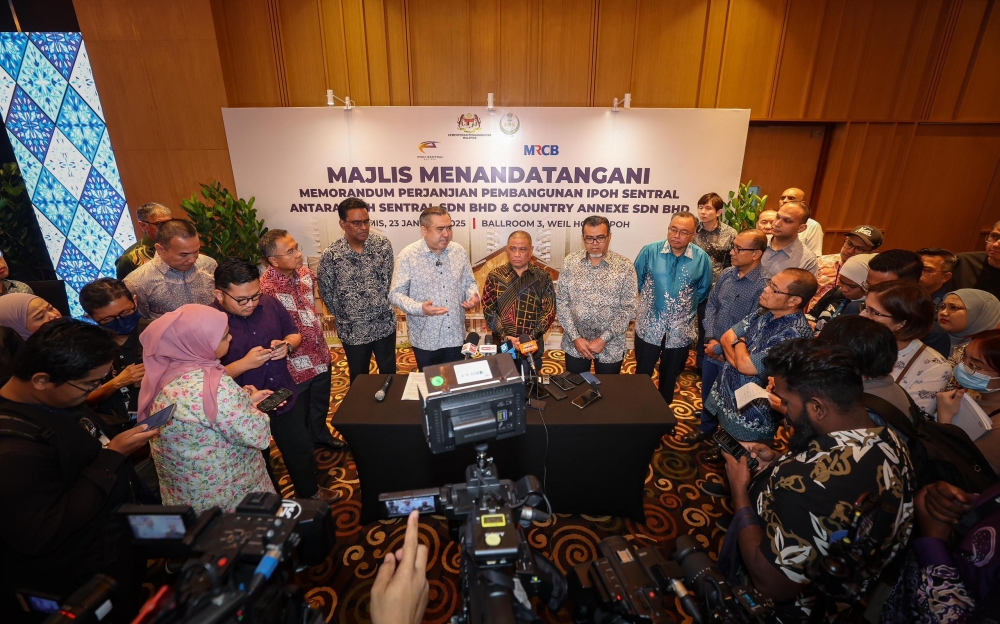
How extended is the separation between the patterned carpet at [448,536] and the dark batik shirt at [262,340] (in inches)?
34.4

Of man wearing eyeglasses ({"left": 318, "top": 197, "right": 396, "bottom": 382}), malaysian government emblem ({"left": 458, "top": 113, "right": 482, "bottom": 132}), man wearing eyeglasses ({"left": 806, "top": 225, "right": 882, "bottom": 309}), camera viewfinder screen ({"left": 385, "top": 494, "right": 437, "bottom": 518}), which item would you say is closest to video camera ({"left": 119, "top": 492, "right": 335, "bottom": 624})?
camera viewfinder screen ({"left": 385, "top": 494, "right": 437, "bottom": 518})

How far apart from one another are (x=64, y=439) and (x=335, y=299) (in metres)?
1.78

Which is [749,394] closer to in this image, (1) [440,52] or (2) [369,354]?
(2) [369,354]

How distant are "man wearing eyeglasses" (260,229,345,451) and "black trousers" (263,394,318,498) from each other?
22 cm

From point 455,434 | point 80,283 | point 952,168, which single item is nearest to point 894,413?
point 455,434

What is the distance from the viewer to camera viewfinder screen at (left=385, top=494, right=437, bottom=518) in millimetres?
1241

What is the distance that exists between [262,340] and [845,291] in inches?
145

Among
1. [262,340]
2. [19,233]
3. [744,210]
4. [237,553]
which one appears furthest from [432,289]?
[19,233]

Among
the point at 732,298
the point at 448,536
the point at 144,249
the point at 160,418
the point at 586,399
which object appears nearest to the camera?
the point at 160,418

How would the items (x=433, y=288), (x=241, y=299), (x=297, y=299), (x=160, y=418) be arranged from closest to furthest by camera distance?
(x=160, y=418)
(x=241, y=299)
(x=297, y=299)
(x=433, y=288)

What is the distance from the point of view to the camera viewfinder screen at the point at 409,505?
1.24 metres

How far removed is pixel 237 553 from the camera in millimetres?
957

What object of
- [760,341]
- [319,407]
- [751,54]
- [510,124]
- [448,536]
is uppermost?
[751,54]

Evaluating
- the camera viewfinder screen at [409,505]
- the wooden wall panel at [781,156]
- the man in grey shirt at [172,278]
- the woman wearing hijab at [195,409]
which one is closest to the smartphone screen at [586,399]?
the camera viewfinder screen at [409,505]
